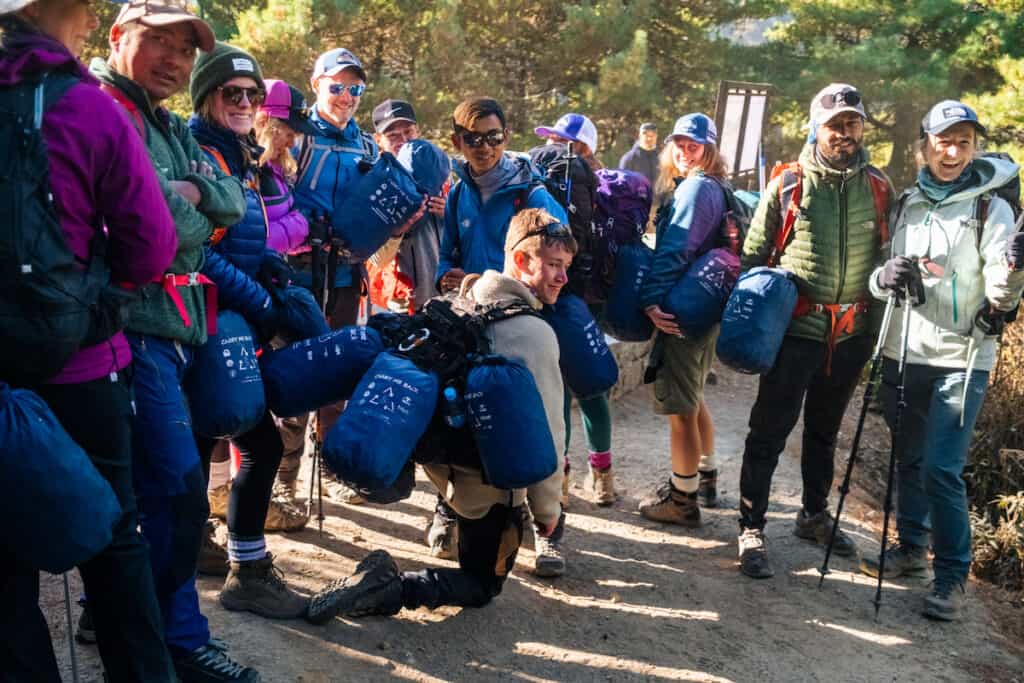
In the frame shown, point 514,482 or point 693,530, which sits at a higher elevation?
point 514,482

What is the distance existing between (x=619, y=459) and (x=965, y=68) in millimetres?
11562

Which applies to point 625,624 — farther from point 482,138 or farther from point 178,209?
point 178,209

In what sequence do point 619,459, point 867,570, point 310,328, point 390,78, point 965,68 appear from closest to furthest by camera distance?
point 310,328 < point 867,570 < point 619,459 < point 390,78 < point 965,68

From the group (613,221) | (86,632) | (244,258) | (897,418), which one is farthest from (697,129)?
(86,632)

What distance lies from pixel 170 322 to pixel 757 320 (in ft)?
9.16

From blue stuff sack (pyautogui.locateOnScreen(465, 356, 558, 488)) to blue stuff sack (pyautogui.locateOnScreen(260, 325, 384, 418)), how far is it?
45 centimetres

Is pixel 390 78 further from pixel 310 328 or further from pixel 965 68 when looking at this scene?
pixel 310 328

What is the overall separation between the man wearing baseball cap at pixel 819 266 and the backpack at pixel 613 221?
62 cm

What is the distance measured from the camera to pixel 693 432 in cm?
531

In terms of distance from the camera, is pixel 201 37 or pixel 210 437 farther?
pixel 210 437

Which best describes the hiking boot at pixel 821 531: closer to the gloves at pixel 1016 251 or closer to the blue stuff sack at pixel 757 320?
the blue stuff sack at pixel 757 320

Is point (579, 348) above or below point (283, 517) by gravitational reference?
above

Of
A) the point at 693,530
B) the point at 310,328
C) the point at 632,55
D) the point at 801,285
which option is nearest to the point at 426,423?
the point at 310,328

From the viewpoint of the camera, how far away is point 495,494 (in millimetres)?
3730
